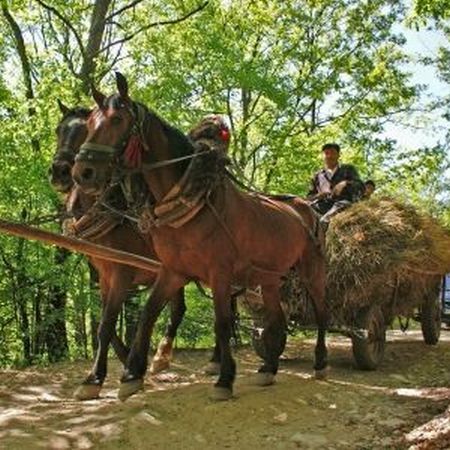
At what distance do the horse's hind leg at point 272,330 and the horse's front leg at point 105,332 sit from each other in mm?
1349

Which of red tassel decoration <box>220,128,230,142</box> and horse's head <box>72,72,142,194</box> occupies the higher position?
red tassel decoration <box>220,128,230,142</box>

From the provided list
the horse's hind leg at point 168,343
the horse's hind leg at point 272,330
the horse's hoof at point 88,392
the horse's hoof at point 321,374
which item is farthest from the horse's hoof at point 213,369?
→ the horse's hoof at point 88,392

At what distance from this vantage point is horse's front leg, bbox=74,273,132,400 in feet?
20.7

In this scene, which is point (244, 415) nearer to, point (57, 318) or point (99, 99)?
point (99, 99)

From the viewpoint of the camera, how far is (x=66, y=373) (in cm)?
843

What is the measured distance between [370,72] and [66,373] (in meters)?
12.7

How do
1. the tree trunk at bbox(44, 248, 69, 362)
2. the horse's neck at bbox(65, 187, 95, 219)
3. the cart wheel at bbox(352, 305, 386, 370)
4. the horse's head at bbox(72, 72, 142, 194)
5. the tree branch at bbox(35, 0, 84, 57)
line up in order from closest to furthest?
the horse's head at bbox(72, 72, 142, 194)
the horse's neck at bbox(65, 187, 95, 219)
the cart wheel at bbox(352, 305, 386, 370)
the tree trunk at bbox(44, 248, 69, 362)
the tree branch at bbox(35, 0, 84, 57)

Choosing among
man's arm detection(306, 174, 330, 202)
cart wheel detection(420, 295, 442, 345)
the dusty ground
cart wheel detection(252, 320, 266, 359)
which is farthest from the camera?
cart wheel detection(420, 295, 442, 345)

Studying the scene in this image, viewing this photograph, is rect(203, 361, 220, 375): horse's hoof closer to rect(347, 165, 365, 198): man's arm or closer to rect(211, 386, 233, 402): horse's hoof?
rect(211, 386, 233, 402): horse's hoof

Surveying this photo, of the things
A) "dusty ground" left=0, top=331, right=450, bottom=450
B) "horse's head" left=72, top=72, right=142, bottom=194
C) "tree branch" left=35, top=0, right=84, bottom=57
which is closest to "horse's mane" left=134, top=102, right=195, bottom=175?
"horse's head" left=72, top=72, right=142, bottom=194

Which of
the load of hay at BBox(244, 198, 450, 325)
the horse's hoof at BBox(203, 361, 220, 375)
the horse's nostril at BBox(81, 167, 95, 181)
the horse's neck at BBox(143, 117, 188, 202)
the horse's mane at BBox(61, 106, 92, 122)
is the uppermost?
the horse's mane at BBox(61, 106, 92, 122)

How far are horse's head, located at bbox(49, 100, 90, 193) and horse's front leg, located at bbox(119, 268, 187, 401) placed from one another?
1103mm

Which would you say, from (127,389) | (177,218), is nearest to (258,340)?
(127,389)

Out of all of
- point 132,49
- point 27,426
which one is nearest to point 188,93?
point 132,49
